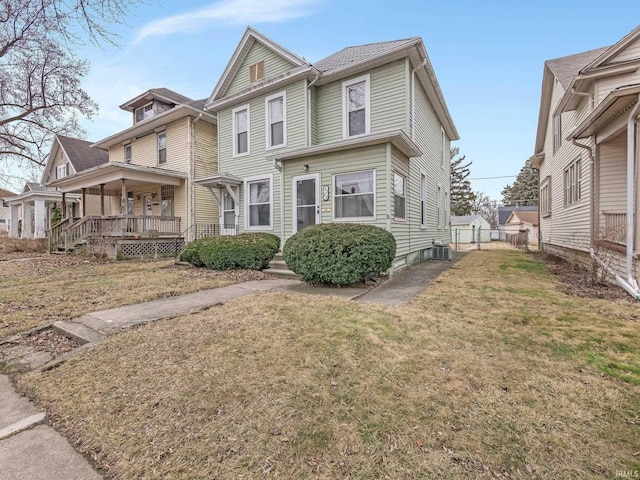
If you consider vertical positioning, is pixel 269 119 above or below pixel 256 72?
below

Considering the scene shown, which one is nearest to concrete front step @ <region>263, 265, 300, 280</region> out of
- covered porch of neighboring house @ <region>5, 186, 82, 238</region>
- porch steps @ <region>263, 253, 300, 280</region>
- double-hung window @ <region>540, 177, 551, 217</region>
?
porch steps @ <region>263, 253, 300, 280</region>

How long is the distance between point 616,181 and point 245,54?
1244 centimetres

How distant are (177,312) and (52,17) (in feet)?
15.1

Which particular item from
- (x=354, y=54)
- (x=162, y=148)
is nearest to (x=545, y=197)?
(x=354, y=54)

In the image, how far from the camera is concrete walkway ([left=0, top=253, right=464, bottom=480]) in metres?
1.84

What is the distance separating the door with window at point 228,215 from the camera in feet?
40.3

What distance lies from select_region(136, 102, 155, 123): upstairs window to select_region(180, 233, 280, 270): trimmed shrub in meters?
10.9

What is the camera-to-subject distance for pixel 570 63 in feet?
37.1

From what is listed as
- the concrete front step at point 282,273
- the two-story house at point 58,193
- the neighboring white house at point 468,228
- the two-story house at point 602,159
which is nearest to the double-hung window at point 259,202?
the concrete front step at point 282,273

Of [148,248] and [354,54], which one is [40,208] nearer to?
[148,248]

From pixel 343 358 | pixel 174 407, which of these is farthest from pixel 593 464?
pixel 174 407

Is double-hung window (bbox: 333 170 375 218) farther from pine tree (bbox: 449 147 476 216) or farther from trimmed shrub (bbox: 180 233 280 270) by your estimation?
pine tree (bbox: 449 147 476 216)

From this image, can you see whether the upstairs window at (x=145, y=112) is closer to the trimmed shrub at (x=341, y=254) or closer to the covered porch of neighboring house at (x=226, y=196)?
the covered porch of neighboring house at (x=226, y=196)

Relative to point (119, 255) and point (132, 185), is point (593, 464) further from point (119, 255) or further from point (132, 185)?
point (132, 185)
